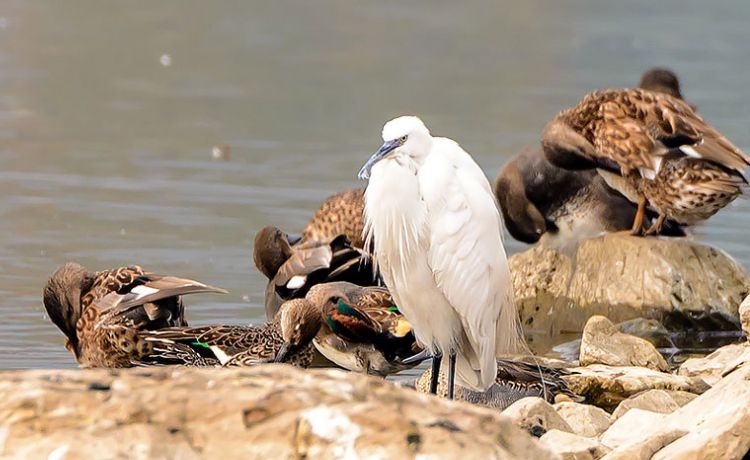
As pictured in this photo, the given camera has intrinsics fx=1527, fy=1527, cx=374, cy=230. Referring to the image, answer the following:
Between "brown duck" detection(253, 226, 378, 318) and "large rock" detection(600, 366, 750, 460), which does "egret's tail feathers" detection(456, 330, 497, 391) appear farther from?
"brown duck" detection(253, 226, 378, 318)

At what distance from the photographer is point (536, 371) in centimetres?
836

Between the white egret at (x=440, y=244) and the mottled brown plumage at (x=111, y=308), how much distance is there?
159cm

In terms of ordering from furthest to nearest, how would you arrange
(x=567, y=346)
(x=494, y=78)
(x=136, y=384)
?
(x=494, y=78)
(x=567, y=346)
(x=136, y=384)

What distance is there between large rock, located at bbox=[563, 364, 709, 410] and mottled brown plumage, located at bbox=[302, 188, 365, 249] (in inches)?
105

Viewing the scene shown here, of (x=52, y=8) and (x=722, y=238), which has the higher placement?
(x=52, y=8)

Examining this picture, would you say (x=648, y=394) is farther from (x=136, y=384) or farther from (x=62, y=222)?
(x=62, y=222)

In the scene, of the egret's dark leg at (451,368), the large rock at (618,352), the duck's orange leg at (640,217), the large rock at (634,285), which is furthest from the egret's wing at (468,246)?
the duck's orange leg at (640,217)

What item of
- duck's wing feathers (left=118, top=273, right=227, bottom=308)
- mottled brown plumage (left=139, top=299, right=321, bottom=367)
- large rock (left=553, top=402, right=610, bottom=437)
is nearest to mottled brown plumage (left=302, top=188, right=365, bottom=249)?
duck's wing feathers (left=118, top=273, right=227, bottom=308)

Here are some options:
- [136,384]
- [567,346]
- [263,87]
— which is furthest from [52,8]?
[136,384]

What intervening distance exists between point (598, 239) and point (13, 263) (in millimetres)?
4414

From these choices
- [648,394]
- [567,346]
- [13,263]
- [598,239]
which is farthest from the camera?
[13,263]

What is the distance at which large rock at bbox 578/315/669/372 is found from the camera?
29.1 feet

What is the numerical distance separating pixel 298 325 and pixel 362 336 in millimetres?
372

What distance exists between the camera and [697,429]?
18.2 ft
